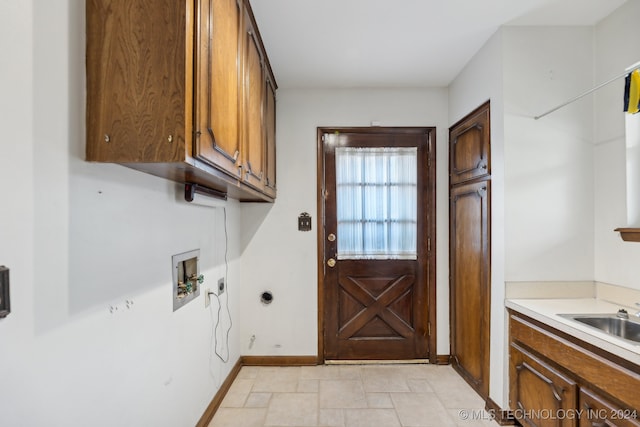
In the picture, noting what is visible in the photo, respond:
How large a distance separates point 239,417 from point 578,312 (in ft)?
7.23

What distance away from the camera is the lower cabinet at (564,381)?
4.35 ft

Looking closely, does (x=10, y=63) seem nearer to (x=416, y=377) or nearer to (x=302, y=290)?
(x=302, y=290)

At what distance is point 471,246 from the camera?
262 centimetres

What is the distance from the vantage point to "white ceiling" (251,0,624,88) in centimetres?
196

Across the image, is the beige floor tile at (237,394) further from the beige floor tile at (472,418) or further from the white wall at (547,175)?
the white wall at (547,175)

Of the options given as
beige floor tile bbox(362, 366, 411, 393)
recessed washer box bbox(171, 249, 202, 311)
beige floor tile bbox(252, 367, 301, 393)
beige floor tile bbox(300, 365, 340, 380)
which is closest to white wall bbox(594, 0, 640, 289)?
beige floor tile bbox(362, 366, 411, 393)

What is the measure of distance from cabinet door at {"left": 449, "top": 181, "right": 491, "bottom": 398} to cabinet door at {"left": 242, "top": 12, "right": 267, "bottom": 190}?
64.1 inches

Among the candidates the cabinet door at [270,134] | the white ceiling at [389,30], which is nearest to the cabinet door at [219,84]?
the white ceiling at [389,30]

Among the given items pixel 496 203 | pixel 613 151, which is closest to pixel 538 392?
pixel 496 203

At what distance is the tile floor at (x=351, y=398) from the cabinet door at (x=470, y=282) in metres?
0.22

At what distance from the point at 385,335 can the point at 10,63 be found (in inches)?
123

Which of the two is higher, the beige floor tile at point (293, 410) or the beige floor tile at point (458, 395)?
the beige floor tile at point (458, 395)

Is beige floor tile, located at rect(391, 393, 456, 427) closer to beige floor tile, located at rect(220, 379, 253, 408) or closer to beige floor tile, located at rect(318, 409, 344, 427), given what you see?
beige floor tile, located at rect(318, 409, 344, 427)

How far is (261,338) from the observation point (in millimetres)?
3111
